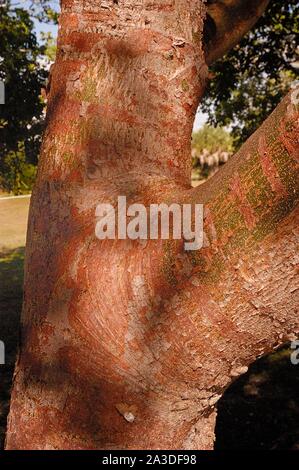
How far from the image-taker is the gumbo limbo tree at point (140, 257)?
3.39ft

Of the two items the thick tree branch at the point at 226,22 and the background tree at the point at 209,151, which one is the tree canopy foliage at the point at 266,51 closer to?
the thick tree branch at the point at 226,22

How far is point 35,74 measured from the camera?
923 cm

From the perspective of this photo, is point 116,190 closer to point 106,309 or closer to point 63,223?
point 63,223

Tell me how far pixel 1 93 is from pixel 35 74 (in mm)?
4564

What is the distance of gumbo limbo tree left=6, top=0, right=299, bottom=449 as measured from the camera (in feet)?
3.39

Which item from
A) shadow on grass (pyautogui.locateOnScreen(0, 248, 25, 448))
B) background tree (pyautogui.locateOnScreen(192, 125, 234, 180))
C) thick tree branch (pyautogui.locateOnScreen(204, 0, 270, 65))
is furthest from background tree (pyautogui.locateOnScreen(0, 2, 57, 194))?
background tree (pyautogui.locateOnScreen(192, 125, 234, 180))

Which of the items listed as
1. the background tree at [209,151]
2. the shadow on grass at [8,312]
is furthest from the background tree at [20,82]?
the background tree at [209,151]

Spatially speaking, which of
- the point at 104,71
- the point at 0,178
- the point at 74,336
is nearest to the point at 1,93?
the point at 104,71

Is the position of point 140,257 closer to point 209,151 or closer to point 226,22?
point 226,22

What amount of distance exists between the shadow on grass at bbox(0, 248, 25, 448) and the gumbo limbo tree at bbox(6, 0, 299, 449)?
3145 millimetres

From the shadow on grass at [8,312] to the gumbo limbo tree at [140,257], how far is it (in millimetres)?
3145

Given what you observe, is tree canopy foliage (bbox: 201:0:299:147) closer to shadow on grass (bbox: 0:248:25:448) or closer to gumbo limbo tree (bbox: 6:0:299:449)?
shadow on grass (bbox: 0:248:25:448)

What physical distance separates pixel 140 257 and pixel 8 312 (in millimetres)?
6693

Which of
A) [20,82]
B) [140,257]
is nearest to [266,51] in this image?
[20,82]
